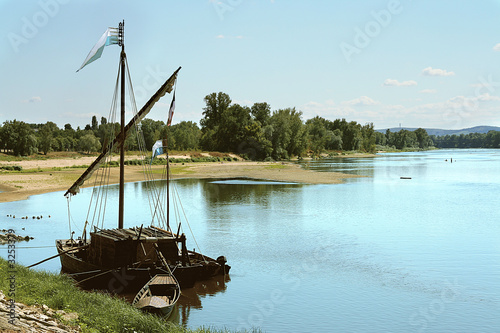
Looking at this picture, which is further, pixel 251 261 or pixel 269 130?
pixel 269 130

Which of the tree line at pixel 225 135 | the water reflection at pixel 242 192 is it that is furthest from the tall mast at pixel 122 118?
the tree line at pixel 225 135

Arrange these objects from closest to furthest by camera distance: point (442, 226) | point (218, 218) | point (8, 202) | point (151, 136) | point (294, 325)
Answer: point (294, 325), point (442, 226), point (218, 218), point (8, 202), point (151, 136)

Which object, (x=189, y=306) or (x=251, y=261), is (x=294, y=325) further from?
(x=251, y=261)

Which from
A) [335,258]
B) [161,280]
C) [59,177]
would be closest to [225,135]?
[59,177]

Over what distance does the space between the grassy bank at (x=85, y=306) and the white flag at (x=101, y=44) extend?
919 cm

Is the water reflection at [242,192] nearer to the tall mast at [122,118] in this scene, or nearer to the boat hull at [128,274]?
the tall mast at [122,118]

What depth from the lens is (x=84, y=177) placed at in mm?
25656

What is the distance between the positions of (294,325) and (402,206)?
33657 mm

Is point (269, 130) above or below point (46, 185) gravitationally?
above

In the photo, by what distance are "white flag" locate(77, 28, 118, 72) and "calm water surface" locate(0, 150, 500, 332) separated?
10.5 meters

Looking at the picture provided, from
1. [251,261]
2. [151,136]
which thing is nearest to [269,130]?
[151,136]

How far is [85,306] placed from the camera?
51.0 feet

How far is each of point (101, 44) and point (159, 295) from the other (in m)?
11.6

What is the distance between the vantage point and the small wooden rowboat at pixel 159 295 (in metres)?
16.5
